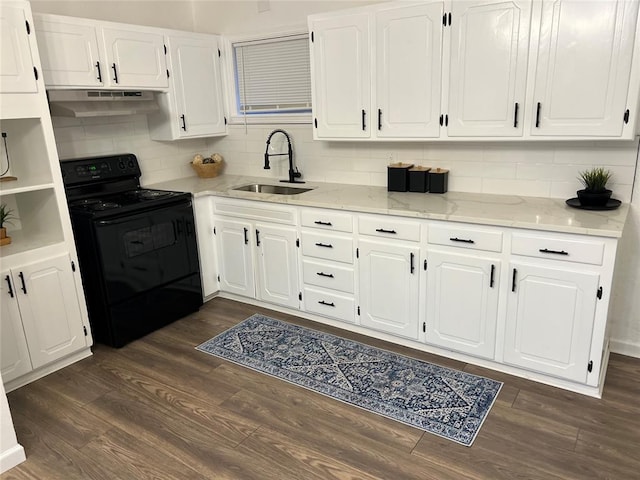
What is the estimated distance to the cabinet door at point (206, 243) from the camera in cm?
378

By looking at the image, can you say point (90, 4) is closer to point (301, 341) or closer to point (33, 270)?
point (33, 270)

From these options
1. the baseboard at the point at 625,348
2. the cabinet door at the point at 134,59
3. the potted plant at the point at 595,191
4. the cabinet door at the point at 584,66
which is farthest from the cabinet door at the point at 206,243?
the baseboard at the point at 625,348

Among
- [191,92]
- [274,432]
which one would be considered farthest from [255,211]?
[274,432]

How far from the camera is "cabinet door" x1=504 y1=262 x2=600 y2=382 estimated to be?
2457 mm

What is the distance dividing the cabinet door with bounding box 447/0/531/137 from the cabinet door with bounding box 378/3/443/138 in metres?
0.12

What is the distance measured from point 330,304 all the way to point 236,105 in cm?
204

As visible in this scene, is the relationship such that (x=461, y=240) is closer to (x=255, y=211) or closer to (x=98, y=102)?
(x=255, y=211)

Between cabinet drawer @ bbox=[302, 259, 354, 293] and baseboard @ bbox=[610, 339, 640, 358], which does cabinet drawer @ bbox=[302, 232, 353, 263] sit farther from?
baseboard @ bbox=[610, 339, 640, 358]

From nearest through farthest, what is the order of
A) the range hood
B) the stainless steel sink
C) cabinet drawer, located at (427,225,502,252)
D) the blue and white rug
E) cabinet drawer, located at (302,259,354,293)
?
the blue and white rug < cabinet drawer, located at (427,225,502,252) < the range hood < cabinet drawer, located at (302,259,354,293) < the stainless steel sink

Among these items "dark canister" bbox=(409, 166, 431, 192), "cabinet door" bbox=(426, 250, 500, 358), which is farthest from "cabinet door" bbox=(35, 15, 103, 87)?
"cabinet door" bbox=(426, 250, 500, 358)

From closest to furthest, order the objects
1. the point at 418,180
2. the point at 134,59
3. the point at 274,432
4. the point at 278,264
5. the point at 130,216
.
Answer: the point at 274,432
the point at 130,216
the point at 418,180
the point at 134,59
the point at 278,264

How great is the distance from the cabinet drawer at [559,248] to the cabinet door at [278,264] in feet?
4.99

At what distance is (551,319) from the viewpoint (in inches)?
101

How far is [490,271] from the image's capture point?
2.68 m
